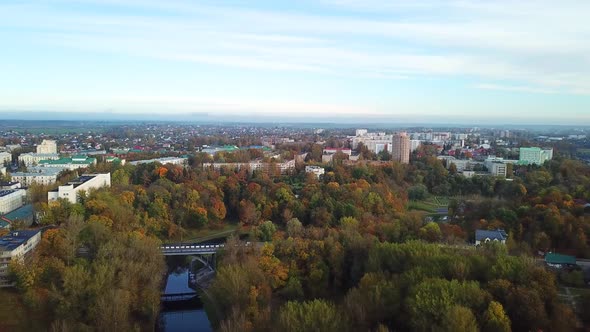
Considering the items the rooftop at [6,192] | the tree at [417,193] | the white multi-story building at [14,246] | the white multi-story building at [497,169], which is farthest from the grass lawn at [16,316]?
the white multi-story building at [497,169]

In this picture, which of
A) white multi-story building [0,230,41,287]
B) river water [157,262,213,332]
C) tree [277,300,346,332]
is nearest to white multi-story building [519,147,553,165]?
river water [157,262,213,332]

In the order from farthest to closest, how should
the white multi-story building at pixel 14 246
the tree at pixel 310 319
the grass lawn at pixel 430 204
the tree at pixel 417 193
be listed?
the tree at pixel 417 193
the grass lawn at pixel 430 204
the white multi-story building at pixel 14 246
the tree at pixel 310 319

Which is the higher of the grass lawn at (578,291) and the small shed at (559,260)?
the small shed at (559,260)

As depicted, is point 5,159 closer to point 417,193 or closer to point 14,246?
point 14,246

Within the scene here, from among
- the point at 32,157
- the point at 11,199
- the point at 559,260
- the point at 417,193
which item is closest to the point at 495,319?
the point at 559,260

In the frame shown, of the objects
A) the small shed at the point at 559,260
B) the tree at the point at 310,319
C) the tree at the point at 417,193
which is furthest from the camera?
the tree at the point at 417,193

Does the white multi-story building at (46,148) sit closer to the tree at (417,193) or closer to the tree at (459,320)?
the tree at (417,193)

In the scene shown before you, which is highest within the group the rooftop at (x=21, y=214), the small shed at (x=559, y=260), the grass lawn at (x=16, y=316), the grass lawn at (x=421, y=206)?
the small shed at (x=559, y=260)

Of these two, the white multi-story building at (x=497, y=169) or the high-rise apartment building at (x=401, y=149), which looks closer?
the white multi-story building at (x=497, y=169)
